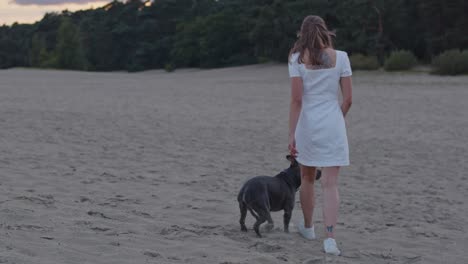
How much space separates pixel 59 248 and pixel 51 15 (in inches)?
3276

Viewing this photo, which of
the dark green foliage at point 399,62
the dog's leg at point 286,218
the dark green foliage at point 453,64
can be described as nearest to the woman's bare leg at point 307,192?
the dog's leg at point 286,218

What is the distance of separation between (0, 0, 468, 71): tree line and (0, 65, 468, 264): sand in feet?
74.4

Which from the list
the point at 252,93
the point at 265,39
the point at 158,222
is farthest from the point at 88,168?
the point at 265,39

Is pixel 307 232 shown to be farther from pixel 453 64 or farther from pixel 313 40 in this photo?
pixel 453 64

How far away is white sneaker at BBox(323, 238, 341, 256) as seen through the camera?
5.14 meters

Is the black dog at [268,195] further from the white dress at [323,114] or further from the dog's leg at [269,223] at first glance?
the white dress at [323,114]

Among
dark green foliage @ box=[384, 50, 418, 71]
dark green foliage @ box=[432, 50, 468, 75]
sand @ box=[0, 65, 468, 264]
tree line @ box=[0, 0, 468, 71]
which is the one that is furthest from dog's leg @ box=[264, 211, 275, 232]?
tree line @ box=[0, 0, 468, 71]

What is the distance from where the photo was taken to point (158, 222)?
19.1 ft

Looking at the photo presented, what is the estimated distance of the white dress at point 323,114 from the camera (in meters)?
5.07

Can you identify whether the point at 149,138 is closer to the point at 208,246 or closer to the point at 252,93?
the point at 208,246

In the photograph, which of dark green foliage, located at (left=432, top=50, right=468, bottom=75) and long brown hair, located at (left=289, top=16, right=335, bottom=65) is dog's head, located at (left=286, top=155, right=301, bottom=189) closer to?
long brown hair, located at (left=289, top=16, right=335, bottom=65)

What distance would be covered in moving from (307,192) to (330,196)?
35cm

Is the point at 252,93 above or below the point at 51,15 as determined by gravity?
below

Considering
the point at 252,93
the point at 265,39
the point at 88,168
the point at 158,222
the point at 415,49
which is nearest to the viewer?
the point at 158,222
